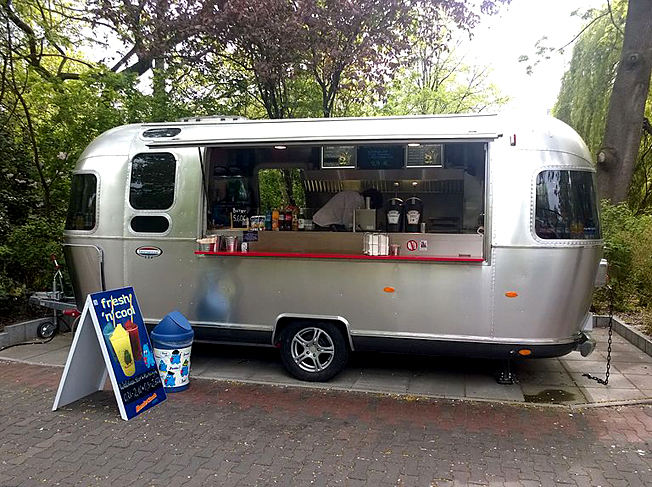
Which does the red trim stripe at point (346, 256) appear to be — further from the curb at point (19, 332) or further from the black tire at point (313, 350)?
the curb at point (19, 332)

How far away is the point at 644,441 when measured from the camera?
4.12 m

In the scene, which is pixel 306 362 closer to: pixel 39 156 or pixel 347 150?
pixel 347 150

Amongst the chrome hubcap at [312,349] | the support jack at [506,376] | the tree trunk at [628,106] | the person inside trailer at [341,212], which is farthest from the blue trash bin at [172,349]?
the tree trunk at [628,106]

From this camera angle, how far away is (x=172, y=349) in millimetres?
5082

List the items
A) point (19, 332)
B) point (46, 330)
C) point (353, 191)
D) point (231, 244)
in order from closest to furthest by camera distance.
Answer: point (231, 244) < point (19, 332) < point (46, 330) < point (353, 191)

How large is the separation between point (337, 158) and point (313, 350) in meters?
3.45

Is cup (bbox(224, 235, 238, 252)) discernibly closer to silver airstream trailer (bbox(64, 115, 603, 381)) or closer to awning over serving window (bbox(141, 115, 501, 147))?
silver airstream trailer (bbox(64, 115, 603, 381))

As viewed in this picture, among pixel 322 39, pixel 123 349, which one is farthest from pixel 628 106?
pixel 123 349

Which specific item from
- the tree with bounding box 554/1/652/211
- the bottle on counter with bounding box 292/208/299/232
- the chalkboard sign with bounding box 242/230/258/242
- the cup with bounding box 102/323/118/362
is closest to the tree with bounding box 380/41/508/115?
the tree with bounding box 554/1/652/211

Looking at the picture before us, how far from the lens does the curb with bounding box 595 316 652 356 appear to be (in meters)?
6.68

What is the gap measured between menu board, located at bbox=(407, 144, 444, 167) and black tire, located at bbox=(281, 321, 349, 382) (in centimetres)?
309

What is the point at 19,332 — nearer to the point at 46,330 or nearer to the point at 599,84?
the point at 46,330

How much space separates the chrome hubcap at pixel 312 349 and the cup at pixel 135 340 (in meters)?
1.58

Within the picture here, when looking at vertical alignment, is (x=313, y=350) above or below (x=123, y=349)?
below
